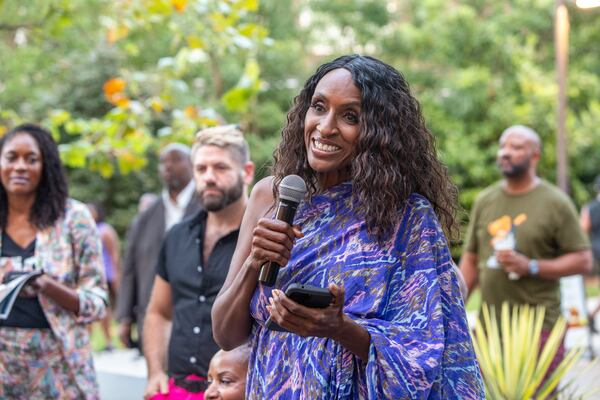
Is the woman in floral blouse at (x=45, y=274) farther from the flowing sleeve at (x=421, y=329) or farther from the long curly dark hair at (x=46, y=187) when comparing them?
the flowing sleeve at (x=421, y=329)

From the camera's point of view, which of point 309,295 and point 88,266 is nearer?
point 309,295

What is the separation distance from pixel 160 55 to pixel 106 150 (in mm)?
15254

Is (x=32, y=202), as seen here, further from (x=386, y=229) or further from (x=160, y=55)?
(x=160, y=55)

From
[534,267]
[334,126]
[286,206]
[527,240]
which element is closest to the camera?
[286,206]

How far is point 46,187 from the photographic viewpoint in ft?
17.7

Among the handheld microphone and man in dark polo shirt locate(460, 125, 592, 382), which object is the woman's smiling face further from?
man in dark polo shirt locate(460, 125, 592, 382)

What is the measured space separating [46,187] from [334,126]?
2.89 meters

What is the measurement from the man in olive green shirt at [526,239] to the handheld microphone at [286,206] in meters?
4.46

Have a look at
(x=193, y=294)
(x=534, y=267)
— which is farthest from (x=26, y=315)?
(x=534, y=267)

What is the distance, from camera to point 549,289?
7258 millimetres

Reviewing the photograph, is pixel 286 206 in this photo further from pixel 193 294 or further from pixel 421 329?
pixel 193 294

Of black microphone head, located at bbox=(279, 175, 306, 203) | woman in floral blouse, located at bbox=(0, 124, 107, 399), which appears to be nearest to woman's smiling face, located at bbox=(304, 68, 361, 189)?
black microphone head, located at bbox=(279, 175, 306, 203)

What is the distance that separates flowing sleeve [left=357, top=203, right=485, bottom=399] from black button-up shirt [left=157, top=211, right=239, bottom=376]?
191cm

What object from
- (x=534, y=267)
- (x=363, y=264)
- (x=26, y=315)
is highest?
(x=534, y=267)
